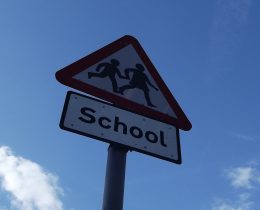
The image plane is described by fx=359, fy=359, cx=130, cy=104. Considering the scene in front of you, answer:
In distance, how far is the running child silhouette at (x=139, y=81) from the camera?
2.33 metres

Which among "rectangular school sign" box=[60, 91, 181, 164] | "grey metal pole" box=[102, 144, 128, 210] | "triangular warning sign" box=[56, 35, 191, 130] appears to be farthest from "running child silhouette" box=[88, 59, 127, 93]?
"grey metal pole" box=[102, 144, 128, 210]

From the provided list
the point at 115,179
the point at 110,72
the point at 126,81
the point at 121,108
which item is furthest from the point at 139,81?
the point at 115,179

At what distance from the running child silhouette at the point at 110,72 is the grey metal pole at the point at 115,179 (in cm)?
46

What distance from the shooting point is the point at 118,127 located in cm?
204

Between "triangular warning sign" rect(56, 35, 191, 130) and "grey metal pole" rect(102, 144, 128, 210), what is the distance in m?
0.36

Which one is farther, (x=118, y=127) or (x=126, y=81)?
(x=126, y=81)

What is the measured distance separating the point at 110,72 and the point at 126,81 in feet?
0.39

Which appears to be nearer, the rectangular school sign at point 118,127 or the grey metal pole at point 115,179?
the grey metal pole at point 115,179

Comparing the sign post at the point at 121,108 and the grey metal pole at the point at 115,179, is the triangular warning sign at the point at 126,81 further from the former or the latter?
the grey metal pole at the point at 115,179

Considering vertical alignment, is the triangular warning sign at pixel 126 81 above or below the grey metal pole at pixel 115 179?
above

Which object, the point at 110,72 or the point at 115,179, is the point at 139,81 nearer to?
the point at 110,72

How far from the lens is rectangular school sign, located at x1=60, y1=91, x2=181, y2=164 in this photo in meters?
1.96

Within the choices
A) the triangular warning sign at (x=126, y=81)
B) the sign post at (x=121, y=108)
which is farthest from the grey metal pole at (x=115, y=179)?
the triangular warning sign at (x=126, y=81)

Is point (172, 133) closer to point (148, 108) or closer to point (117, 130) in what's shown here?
point (148, 108)
